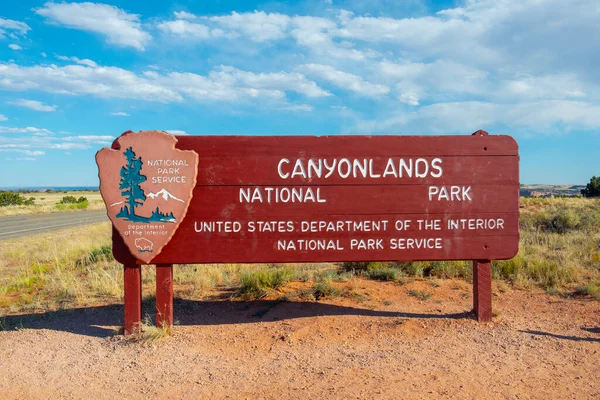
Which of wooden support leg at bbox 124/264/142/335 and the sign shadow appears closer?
wooden support leg at bbox 124/264/142/335

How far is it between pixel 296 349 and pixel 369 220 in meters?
1.56

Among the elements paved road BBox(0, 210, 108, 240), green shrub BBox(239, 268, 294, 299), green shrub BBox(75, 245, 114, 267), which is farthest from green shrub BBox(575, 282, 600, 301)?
paved road BBox(0, 210, 108, 240)

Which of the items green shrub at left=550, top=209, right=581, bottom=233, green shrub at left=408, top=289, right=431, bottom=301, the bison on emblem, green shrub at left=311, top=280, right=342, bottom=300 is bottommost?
green shrub at left=408, top=289, right=431, bottom=301

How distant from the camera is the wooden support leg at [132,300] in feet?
15.6

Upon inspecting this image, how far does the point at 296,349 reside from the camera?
4363 millimetres

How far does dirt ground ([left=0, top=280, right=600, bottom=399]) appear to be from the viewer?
11.6 ft

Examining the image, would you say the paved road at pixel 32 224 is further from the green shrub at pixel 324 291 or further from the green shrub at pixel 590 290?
the green shrub at pixel 590 290

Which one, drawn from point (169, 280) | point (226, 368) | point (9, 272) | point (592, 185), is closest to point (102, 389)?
point (226, 368)

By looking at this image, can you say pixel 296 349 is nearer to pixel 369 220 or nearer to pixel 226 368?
pixel 226 368

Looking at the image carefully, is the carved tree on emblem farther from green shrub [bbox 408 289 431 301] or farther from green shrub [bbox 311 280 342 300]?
green shrub [bbox 408 289 431 301]

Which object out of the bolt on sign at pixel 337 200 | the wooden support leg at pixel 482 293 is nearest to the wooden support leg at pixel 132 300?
the bolt on sign at pixel 337 200

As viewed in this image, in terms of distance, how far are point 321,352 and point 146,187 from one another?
2435 millimetres

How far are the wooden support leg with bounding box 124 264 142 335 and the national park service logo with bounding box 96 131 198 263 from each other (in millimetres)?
240

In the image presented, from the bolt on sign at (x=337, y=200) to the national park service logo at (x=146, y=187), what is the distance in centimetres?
2
